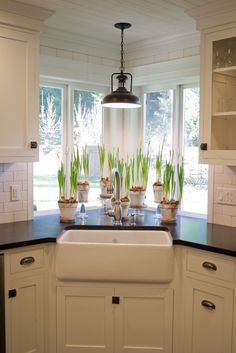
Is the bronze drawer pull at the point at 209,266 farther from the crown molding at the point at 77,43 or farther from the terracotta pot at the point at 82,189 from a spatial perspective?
the crown molding at the point at 77,43

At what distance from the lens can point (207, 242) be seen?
8.11ft

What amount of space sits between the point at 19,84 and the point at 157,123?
142 cm

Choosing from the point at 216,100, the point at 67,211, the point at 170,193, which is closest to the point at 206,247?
the point at 170,193

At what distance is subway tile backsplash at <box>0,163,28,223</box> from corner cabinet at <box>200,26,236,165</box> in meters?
1.32

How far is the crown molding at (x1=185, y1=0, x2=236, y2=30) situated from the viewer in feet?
8.47

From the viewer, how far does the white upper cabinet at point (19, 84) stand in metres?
2.64

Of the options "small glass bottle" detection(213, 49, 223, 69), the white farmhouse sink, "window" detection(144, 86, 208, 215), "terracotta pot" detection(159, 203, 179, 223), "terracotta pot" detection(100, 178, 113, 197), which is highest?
"small glass bottle" detection(213, 49, 223, 69)

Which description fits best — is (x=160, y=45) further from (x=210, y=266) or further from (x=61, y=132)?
(x=210, y=266)

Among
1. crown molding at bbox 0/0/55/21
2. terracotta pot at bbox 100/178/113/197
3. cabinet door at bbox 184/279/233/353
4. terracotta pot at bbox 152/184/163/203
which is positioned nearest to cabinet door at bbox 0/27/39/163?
crown molding at bbox 0/0/55/21

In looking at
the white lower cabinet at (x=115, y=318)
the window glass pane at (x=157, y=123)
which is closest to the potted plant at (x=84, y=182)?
the window glass pane at (x=157, y=123)

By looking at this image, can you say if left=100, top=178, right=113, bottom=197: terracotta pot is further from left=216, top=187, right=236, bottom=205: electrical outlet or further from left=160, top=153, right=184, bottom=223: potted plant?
left=216, top=187, right=236, bottom=205: electrical outlet

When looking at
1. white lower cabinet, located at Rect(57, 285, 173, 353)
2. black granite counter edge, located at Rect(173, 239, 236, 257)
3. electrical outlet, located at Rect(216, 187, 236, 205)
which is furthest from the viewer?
electrical outlet, located at Rect(216, 187, 236, 205)

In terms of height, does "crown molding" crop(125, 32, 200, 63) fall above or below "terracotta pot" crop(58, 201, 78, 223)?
above

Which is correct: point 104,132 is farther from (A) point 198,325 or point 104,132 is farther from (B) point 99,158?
(A) point 198,325
